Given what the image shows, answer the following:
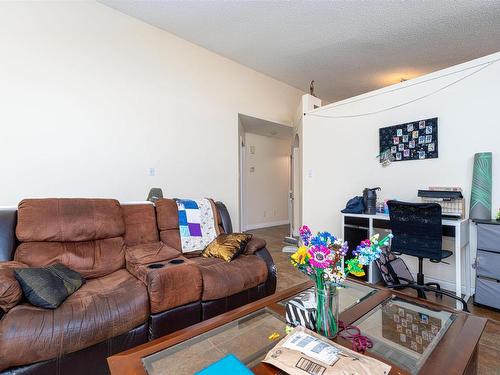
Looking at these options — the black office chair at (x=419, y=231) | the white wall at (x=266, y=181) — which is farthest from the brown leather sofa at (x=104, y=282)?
the white wall at (x=266, y=181)

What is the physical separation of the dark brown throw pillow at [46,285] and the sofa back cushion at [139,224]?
2.00 ft

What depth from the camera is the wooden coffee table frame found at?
83 cm

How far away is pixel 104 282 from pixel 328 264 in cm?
152

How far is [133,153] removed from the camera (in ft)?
10.3

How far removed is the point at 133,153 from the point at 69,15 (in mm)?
1606

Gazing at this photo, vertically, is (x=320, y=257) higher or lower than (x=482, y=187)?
lower

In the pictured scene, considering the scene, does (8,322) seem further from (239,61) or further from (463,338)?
(239,61)

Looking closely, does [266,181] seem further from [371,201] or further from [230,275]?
[230,275]

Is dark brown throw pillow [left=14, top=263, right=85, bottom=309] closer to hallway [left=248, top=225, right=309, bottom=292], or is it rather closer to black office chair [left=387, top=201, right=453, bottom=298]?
hallway [left=248, top=225, right=309, bottom=292]

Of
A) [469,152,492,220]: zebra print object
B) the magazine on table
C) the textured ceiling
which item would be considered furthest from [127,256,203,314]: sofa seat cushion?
the textured ceiling

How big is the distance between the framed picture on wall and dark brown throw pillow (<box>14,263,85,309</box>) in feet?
10.8

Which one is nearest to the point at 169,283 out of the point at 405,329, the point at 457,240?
the point at 405,329

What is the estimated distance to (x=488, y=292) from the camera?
6.86 ft

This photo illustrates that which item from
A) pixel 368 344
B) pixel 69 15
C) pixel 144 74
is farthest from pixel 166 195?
pixel 368 344
